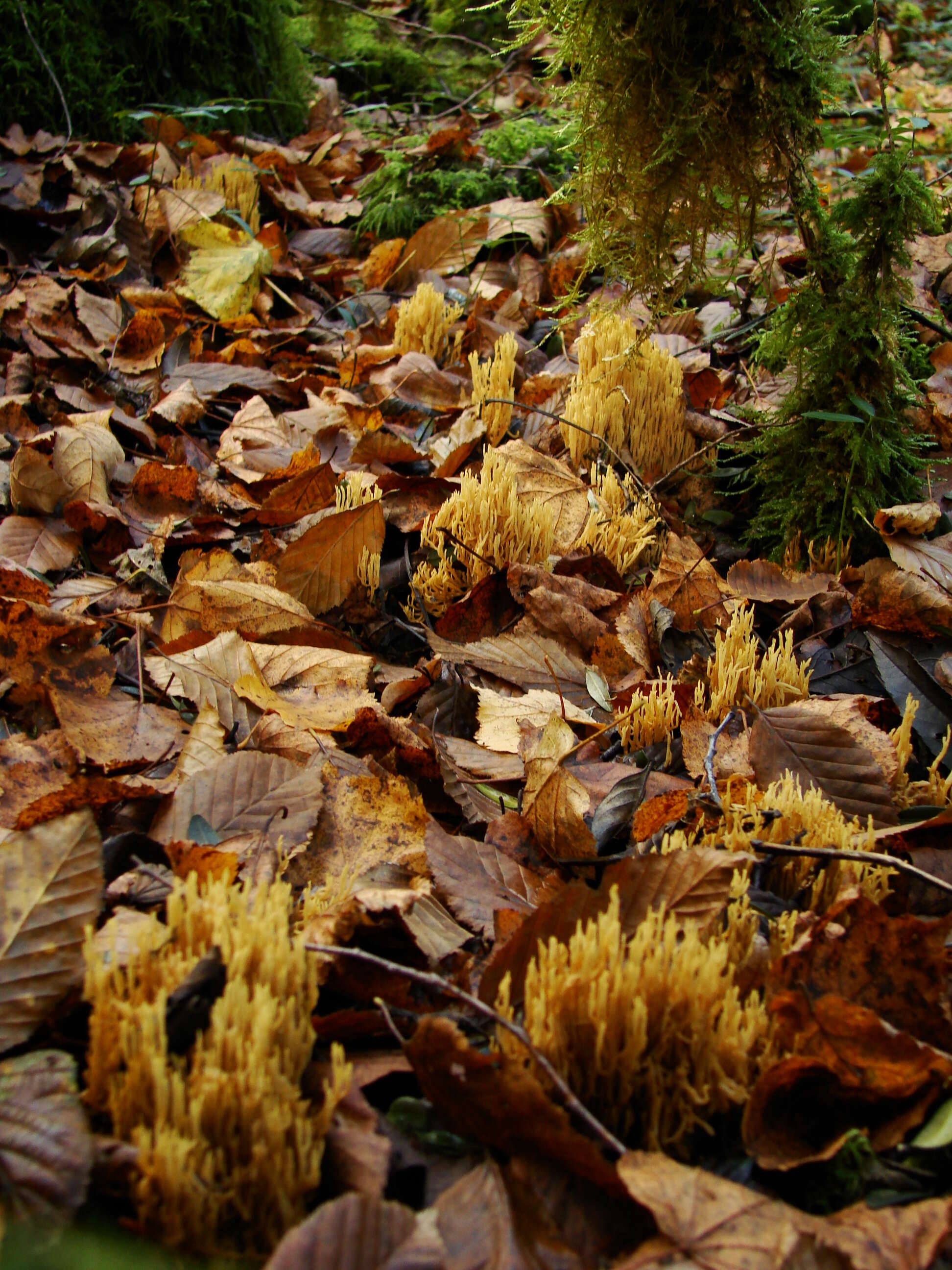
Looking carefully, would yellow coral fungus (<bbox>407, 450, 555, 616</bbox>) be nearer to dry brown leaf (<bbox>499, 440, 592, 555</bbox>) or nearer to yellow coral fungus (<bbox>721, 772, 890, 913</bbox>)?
dry brown leaf (<bbox>499, 440, 592, 555</bbox>)

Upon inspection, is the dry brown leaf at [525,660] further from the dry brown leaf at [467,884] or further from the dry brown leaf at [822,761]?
the dry brown leaf at [467,884]

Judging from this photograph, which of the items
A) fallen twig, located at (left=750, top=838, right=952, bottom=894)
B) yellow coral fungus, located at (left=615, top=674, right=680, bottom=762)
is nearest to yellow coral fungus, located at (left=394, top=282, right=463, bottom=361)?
yellow coral fungus, located at (left=615, top=674, right=680, bottom=762)

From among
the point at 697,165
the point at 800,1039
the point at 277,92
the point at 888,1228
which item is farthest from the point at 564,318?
the point at 277,92

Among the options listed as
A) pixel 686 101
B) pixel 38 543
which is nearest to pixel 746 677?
pixel 686 101

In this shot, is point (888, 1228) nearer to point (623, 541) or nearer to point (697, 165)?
point (623, 541)

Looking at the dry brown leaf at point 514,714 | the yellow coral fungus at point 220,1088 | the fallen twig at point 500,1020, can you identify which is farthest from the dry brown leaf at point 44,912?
the dry brown leaf at point 514,714

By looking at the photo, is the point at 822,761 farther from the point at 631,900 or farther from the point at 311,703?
the point at 311,703
